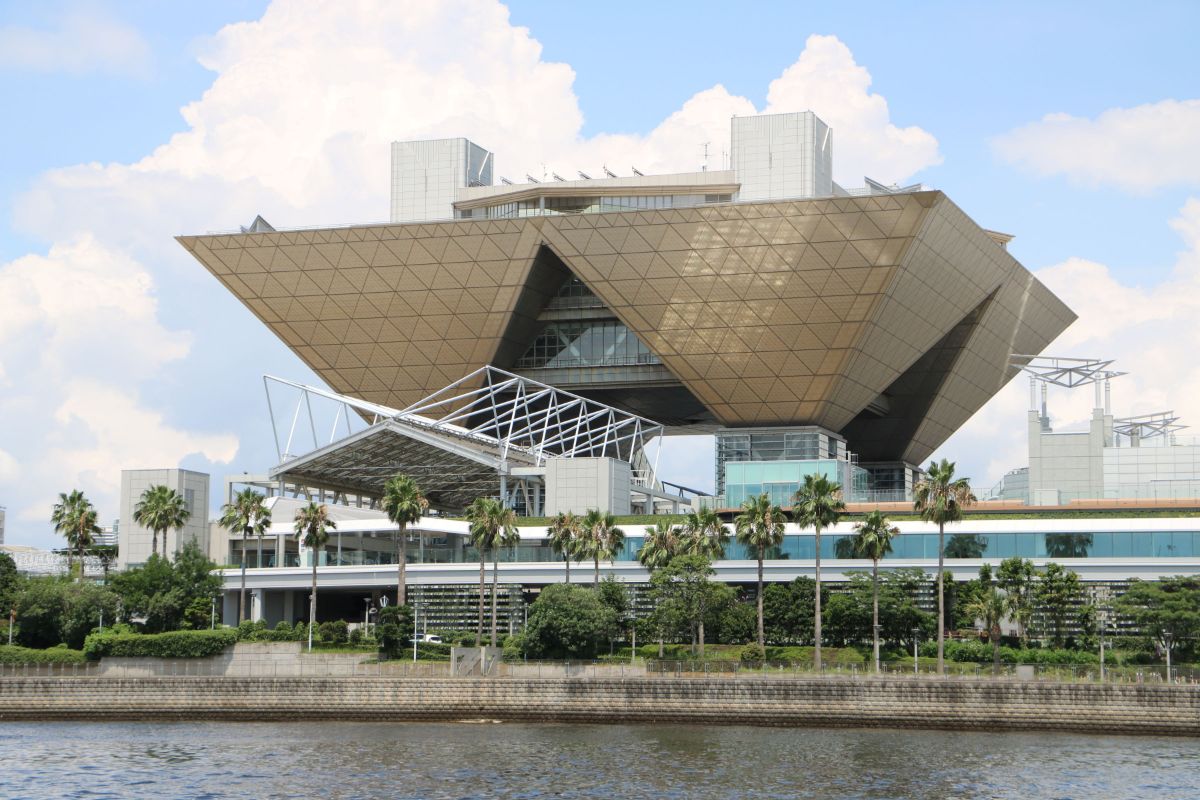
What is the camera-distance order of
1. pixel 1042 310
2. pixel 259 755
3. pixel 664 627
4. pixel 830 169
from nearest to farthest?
1. pixel 259 755
2. pixel 664 627
3. pixel 830 169
4. pixel 1042 310

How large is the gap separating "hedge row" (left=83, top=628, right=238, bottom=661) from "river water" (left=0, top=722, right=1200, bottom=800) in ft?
39.7

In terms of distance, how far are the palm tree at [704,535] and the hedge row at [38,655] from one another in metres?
34.3

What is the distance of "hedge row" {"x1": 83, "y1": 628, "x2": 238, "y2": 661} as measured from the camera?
90.1m

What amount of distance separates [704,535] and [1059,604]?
19.8m

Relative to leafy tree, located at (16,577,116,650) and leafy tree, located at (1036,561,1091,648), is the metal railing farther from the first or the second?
leafy tree, located at (16,577,116,650)

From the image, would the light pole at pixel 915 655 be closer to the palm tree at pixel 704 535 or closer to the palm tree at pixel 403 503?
the palm tree at pixel 704 535

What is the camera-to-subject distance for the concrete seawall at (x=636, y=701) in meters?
72.1

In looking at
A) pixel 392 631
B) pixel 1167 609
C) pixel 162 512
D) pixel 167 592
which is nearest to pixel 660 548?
pixel 392 631

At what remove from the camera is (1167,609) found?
81938mm

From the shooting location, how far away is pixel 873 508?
4286 inches

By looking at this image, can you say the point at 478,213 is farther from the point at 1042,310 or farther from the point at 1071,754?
the point at 1071,754

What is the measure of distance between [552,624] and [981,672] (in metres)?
21.9

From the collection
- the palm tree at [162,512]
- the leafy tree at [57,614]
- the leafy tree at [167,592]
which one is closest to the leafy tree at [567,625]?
the leafy tree at [167,592]

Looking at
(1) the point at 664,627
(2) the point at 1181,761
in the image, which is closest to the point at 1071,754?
(2) the point at 1181,761
